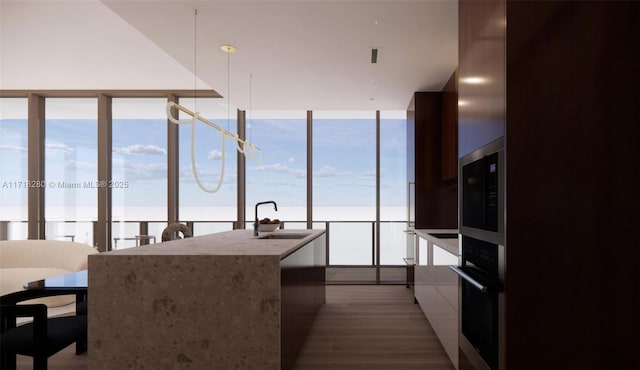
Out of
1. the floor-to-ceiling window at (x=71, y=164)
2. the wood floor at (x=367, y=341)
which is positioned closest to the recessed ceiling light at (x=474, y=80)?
the wood floor at (x=367, y=341)

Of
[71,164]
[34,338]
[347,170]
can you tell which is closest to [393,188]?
[347,170]

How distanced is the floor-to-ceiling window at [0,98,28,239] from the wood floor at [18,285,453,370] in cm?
373

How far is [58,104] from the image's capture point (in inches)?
221

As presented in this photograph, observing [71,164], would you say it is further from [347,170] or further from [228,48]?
[347,170]

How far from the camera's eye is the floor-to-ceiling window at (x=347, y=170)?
18.7ft

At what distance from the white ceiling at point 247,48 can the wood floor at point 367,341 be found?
263 centimetres

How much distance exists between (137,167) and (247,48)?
337cm

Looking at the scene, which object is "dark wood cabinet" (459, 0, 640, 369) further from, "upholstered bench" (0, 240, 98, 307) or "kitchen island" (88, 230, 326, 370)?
"upholstered bench" (0, 240, 98, 307)

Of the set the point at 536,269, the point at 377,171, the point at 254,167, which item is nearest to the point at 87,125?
the point at 254,167

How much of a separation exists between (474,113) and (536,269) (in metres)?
0.81

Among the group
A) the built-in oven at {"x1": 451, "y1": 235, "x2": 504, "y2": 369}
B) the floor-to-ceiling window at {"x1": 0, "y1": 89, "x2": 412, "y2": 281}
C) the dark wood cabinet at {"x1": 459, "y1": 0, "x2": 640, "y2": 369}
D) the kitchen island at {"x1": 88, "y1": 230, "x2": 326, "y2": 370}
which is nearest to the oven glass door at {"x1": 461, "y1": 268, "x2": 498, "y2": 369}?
the built-in oven at {"x1": 451, "y1": 235, "x2": 504, "y2": 369}

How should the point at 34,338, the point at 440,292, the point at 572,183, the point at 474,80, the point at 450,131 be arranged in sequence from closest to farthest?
the point at 572,183
the point at 474,80
the point at 34,338
the point at 440,292
the point at 450,131

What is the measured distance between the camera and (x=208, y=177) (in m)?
5.84

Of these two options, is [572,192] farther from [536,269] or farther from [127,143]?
[127,143]
